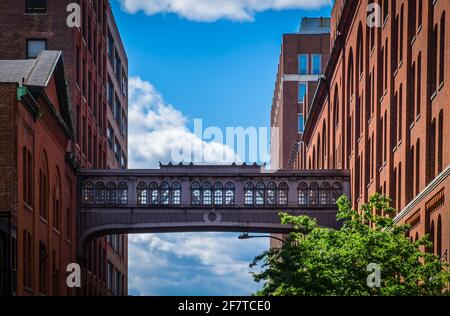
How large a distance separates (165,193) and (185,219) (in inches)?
72.7

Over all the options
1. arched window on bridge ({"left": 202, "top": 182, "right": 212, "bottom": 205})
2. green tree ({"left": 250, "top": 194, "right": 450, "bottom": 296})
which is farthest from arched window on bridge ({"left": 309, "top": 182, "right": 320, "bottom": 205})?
green tree ({"left": 250, "top": 194, "right": 450, "bottom": 296})

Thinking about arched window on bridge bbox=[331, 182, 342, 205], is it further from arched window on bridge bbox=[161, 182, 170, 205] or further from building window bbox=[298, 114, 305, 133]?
building window bbox=[298, 114, 305, 133]

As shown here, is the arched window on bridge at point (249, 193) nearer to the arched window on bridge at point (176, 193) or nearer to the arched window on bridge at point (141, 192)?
the arched window on bridge at point (176, 193)

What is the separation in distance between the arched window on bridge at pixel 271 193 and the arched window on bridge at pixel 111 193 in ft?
27.8

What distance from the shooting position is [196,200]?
65.1m

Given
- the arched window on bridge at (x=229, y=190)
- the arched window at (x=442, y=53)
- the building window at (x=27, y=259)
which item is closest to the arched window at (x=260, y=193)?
the arched window on bridge at (x=229, y=190)

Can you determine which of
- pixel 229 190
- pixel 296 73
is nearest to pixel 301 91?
pixel 296 73

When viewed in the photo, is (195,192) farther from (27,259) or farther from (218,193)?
(27,259)

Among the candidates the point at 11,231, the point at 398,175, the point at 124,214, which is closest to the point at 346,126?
the point at 124,214

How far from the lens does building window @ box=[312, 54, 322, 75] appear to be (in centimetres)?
12912

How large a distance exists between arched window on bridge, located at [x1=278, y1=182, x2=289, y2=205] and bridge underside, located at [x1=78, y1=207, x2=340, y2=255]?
0.78m

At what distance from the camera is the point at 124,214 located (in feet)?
212

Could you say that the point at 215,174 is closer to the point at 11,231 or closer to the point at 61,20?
the point at 61,20
